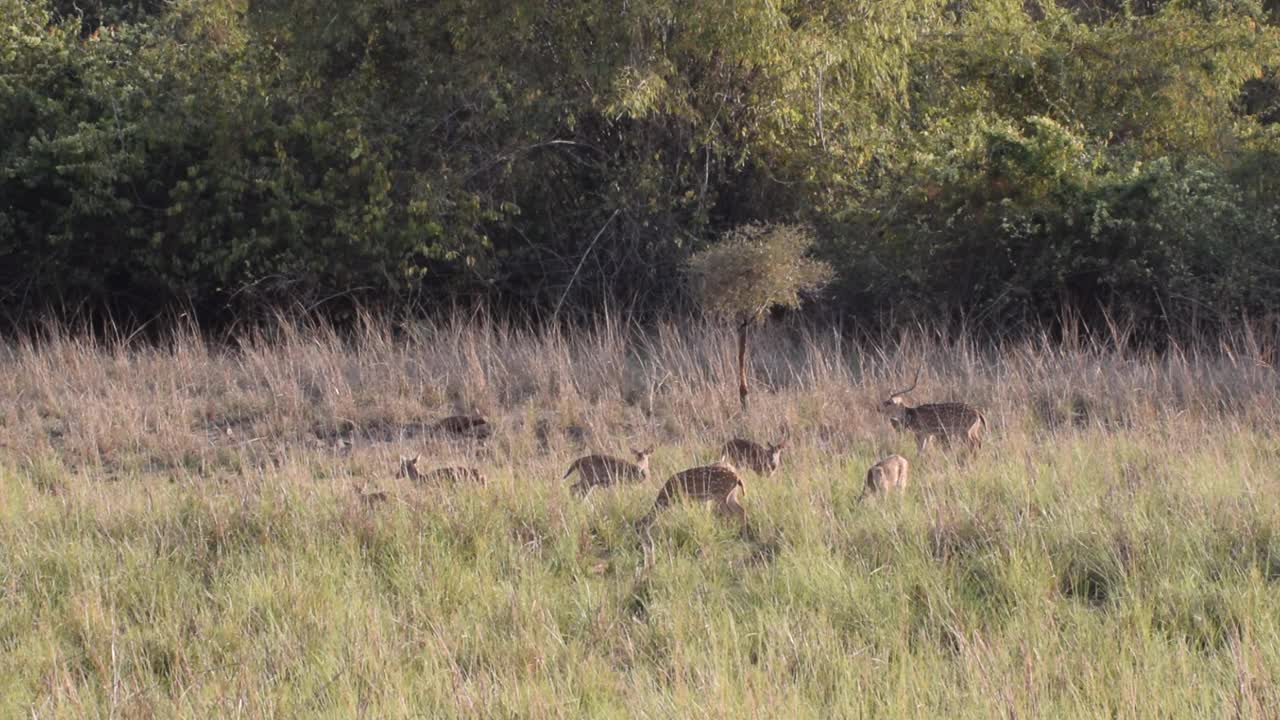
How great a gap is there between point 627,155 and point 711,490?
25.9 ft

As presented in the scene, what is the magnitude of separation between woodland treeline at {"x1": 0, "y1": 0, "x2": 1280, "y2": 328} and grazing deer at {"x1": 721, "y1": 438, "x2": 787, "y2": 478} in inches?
206

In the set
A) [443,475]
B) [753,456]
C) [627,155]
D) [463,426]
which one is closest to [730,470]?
[753,456]

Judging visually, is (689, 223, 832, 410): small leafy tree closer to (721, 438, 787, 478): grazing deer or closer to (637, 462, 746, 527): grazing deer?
(721, 438, 787, 478): grazing deer

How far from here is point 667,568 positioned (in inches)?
204

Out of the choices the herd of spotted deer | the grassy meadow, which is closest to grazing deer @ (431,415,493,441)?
the grassy meadow

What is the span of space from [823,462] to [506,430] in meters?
2.29

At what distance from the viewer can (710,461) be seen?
711 centimetres

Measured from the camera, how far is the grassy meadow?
4105 millimetres

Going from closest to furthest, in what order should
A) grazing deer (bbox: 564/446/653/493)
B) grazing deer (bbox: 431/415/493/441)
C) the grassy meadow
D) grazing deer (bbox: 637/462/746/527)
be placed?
the grassy meadow → grazing deer (bbox: 637/462/746/527) → grazing deer (bbox: 564/446/653/493) → grazing deer (bbox: 431/415/493/441)

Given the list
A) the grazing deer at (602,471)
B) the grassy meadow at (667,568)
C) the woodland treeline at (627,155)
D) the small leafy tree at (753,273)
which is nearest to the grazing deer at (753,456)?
the grassy meadow at (667,568)

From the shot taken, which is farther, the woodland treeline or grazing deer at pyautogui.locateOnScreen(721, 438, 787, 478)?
A: the woodland treeline

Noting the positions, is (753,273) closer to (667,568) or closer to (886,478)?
(886,478)

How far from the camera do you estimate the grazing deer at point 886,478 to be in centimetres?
606

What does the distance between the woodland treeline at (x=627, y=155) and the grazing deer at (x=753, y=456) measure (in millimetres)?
5243
